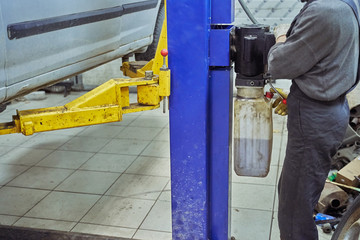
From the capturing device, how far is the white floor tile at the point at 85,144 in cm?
450

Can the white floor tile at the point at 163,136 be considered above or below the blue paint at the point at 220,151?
below

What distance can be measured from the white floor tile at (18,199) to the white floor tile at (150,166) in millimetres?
794

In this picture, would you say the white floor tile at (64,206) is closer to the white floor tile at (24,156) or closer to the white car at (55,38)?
the white floor tile at (24,156)

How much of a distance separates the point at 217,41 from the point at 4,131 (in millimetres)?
1135

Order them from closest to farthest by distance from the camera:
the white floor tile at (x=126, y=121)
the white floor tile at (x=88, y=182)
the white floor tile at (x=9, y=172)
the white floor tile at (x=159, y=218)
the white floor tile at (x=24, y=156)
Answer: the white floor tile at (x=159, y=218), the white floor tile at (x=88, y=182), the white floor tile at (x=9, y=172), the white floor tile at (x=24, y=156), the white floor tile at (x=126, y=121)

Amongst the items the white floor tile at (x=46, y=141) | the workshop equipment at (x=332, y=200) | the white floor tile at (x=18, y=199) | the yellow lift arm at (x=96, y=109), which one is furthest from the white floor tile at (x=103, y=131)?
the yellow lift arm at (x=96, y=109)

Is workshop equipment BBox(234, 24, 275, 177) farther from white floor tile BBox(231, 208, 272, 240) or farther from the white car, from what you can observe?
the white car

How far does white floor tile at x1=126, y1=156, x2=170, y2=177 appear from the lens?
155 inches

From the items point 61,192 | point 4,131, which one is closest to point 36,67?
point 4,131

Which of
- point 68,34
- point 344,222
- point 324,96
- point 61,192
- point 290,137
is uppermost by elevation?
point 68,34

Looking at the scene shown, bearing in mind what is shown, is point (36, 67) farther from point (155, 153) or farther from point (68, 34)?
point (155, 153)

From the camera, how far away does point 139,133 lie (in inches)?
194

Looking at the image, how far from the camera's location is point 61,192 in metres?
3.61

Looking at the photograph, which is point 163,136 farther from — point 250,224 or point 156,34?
point 250,224
